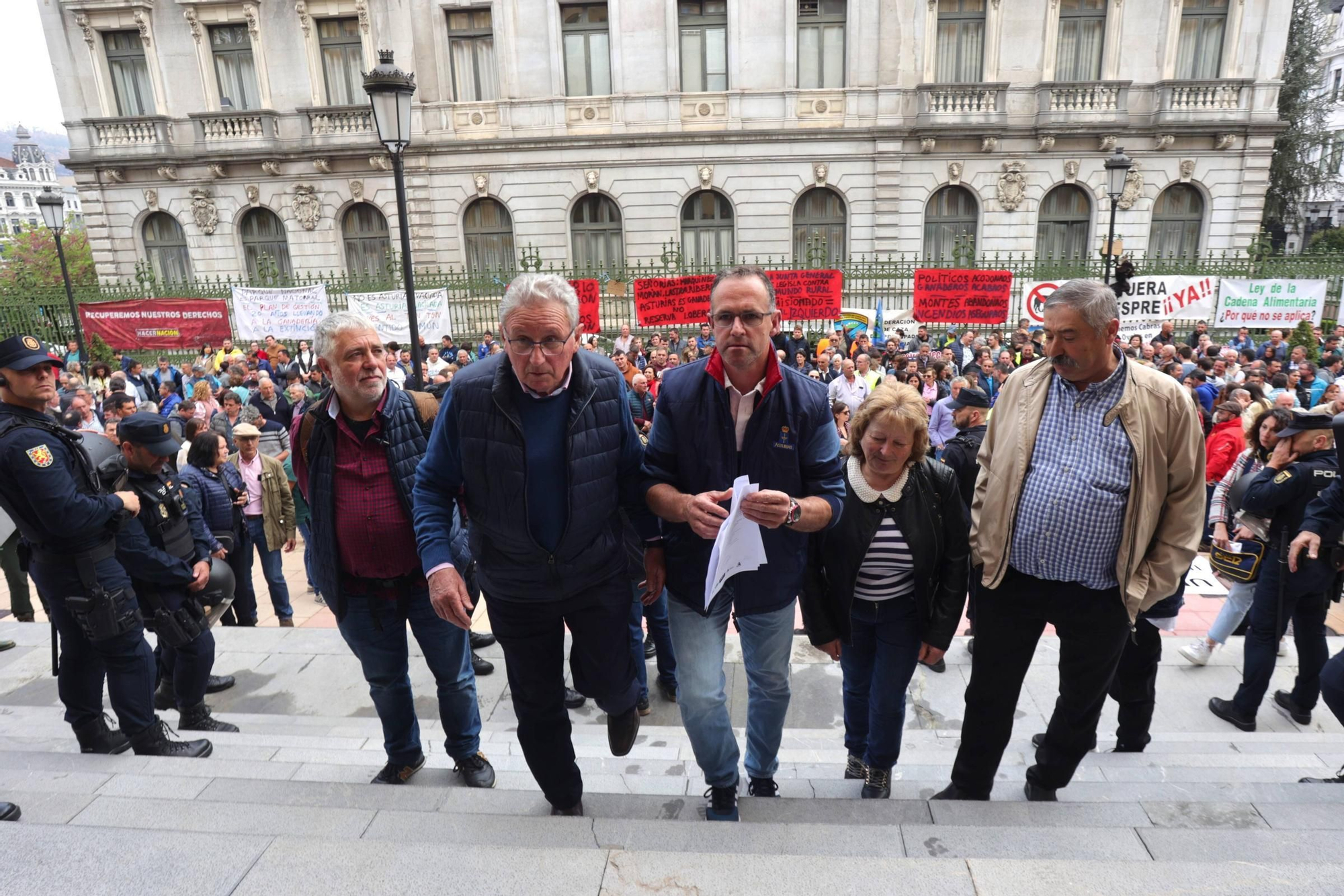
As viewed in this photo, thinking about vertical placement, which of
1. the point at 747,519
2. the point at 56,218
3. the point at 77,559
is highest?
the point at 56,218

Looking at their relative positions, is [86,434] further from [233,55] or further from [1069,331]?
[233,55]

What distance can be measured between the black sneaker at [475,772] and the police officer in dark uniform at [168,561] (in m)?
1.74

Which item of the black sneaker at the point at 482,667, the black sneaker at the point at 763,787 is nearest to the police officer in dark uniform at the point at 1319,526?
the black sneaker at the point at 763,787

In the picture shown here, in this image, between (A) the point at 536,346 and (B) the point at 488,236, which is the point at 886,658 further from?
(B) the point at 488,236

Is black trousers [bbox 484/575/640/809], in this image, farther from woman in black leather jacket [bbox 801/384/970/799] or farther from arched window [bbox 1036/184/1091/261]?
arched window [bbox 1036/184/1091/261]

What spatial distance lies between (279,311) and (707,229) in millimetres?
11636

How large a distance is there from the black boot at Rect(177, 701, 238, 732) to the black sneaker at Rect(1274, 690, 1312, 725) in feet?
19.3

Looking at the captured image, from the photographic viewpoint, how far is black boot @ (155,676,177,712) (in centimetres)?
451

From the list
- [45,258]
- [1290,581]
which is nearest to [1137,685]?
[1290,581]

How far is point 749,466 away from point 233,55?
26436 mm

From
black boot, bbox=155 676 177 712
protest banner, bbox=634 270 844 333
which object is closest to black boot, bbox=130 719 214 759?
black boot, bbox=155 676 177 712

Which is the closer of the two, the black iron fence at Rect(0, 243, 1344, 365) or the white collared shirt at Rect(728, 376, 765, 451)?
the white collared shirt at Rect(728, 376, 765, 451)

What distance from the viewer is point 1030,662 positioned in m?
2.93

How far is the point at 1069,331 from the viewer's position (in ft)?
8.62
